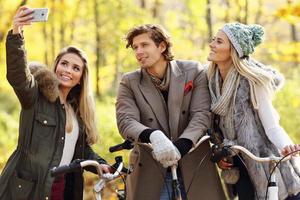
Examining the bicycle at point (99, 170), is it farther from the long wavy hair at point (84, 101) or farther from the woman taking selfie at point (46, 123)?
the long wavy hair at point (84, 101)

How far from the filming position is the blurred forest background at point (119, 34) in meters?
11.3

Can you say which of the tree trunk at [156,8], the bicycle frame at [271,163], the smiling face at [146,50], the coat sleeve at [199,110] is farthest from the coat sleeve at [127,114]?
the tree trunk at [156,8]

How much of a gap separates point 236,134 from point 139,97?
2.88ft

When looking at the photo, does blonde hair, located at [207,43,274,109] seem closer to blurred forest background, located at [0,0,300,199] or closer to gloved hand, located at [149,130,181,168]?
gloved hand, located at [149,130,181,168]

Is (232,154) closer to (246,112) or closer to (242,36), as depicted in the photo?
(246,112)

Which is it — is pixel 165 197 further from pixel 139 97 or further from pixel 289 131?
pixel 289 131

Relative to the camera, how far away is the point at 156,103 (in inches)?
173

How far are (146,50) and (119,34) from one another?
428 inches

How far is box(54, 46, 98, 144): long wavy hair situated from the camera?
4645 mm

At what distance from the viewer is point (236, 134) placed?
14.5 ft

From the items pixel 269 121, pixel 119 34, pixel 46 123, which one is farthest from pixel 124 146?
pixel 119 34

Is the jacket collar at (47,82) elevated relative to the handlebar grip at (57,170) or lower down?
elevated

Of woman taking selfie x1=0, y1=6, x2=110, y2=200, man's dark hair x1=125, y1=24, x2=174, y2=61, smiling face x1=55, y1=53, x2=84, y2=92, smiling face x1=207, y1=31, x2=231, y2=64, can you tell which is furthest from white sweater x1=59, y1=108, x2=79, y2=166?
smiling face x1=207, y1=31, x2=231, y2=64

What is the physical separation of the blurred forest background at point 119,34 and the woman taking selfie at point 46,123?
3127mm
